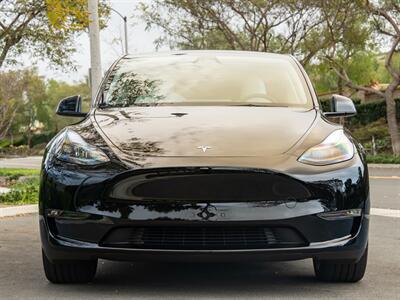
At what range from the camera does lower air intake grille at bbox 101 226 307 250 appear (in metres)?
3.50

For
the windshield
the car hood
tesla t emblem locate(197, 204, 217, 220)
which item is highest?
the windshield

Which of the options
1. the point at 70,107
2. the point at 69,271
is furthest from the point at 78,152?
the point at 70,107

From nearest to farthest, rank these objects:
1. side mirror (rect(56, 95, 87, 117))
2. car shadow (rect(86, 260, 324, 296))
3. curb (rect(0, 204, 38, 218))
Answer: car shadow (rect(86, 260, 324, 296)) < side mirror (rect(56, 95, 87, 117)) < curb (rect(0, 204, 38, 218))

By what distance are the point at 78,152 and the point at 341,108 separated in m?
2.03

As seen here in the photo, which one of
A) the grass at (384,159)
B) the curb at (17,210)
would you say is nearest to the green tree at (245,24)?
the grass at (384,159)

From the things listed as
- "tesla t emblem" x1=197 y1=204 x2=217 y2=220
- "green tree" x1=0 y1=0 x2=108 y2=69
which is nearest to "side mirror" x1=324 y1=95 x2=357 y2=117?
"tesla t emblem" x1=197 y1=204 x2=217 y2=220

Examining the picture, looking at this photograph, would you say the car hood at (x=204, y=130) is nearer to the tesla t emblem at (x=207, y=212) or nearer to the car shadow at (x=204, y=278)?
the tesla t emblem at (x=207, y=212)

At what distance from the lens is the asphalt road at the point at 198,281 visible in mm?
3709

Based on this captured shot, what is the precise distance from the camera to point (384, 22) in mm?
23094

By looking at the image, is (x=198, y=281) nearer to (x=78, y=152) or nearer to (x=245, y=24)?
(x=78, y=152)

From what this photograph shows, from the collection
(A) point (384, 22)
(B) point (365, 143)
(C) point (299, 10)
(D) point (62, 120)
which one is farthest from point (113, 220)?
(D) point (62, 120)

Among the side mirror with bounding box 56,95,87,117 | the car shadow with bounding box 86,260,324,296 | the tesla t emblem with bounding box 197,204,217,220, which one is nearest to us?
the tesla t emblem with bounding box 197,204,217,220

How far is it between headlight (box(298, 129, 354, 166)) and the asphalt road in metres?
0.76

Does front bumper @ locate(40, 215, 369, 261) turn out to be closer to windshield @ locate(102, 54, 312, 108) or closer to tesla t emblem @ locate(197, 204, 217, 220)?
tesla t emblem @ locate(197, 204, 217, 220)
